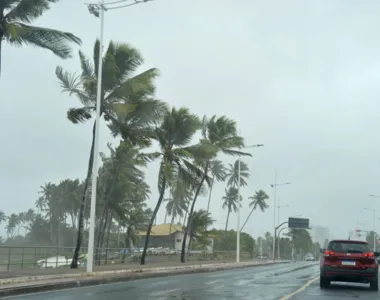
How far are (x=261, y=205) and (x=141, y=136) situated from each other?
270ft

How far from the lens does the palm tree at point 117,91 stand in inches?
997

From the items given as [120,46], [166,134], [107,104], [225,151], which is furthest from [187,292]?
[225,151]

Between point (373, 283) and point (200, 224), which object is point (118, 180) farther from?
point (373, 283)

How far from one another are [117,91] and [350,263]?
13.8m

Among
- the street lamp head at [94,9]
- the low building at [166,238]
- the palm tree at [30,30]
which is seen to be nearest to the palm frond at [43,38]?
the palm tree at [30,30]

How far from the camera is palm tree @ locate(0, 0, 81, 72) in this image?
758 inches

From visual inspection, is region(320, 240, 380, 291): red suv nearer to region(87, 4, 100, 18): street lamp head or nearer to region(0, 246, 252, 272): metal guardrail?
region(0, 246, 252, 272): metal guardrail

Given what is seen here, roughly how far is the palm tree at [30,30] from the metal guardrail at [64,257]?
8.19 metres

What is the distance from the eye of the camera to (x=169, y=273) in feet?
85.7

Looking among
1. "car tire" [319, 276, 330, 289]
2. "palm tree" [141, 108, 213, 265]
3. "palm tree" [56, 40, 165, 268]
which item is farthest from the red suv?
"palm tree" [141, 108, 213, 265]

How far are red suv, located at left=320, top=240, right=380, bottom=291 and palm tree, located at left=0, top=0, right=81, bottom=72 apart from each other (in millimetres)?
12339

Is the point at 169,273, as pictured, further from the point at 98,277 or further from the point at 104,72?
the point at 104,72

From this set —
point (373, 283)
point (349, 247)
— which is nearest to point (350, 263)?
point (349, 247)

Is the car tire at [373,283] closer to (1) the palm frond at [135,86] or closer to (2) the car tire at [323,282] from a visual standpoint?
(2) the car tire at [323,282]
